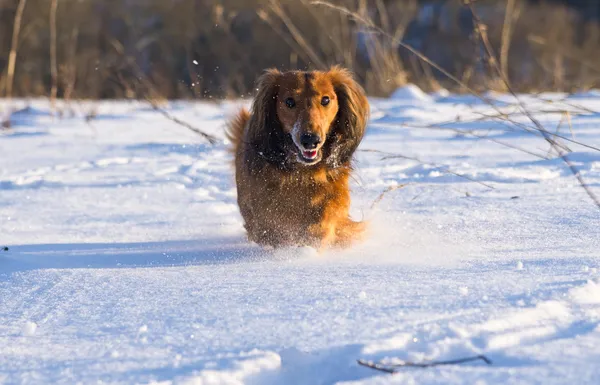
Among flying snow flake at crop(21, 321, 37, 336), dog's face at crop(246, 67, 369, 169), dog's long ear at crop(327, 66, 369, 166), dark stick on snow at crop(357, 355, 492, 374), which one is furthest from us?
dog's long ear at crop(327, 66, 369, 166)

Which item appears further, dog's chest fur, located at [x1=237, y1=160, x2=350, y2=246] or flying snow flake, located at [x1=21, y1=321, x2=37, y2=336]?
dog's chest fur, located at [x1=237, y1=160, x2=350, y2=246]

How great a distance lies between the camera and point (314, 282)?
2135 millimetres

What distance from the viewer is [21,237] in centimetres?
317

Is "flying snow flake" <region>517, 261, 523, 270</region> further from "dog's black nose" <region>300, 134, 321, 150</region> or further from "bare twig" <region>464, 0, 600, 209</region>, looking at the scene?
"dog's black nose" <region>300, 134, 321, 150</region>

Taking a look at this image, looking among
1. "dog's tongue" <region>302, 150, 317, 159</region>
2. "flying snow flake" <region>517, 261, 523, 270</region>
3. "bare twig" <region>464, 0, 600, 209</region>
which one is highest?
"bare twig" <region>464, 0, 600, 209</region>

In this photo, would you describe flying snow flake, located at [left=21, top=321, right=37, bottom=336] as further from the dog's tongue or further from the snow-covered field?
the dog's tongue

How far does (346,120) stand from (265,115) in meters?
0.36

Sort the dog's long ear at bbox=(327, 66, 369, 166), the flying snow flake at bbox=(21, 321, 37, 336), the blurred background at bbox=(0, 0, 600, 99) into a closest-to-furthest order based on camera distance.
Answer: the flying snow flake at bbox=(21, 321, 37, 336) → the dog's long ear at bbox=(327, 66, 369, 166) → the blurred background at bbox=(0, 0, 600, 99)

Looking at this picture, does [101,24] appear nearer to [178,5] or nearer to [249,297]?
[178,5]

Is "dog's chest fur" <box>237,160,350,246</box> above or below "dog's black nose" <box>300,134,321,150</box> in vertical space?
below

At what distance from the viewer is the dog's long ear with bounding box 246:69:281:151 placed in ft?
10.9

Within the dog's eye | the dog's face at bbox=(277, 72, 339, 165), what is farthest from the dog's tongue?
the dog's eye

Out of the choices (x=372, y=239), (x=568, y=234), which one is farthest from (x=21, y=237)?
(x=568, y=234)

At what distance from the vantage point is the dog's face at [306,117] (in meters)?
3.12
